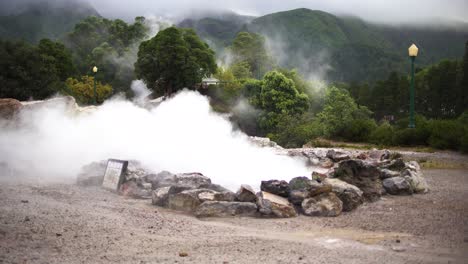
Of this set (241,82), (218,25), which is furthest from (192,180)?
(218,25)

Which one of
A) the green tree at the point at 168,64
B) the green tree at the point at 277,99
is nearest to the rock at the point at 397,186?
the green tree at the point at 277,99

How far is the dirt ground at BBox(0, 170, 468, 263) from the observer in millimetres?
5273

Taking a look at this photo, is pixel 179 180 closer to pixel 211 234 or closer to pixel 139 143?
pixel 211 234

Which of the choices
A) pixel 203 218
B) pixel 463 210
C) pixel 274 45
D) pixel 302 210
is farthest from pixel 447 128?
pixel 274 45

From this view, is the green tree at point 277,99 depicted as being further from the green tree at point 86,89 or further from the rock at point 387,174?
the rock at point 387,174

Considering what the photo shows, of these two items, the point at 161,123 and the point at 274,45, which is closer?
the point at 161,123

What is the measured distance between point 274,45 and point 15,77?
70324 millimetres

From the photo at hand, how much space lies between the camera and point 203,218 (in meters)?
7.61

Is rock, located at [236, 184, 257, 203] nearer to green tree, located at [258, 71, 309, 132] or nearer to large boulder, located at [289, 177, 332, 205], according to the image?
large boulder, located at [289, 177, 332, 205]

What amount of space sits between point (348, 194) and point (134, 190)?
170 inches

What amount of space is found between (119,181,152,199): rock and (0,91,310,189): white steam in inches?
55.4

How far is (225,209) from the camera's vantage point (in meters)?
7.81

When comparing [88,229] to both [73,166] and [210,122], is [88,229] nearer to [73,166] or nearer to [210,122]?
[73,166]

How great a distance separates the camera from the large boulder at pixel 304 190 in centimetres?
841
